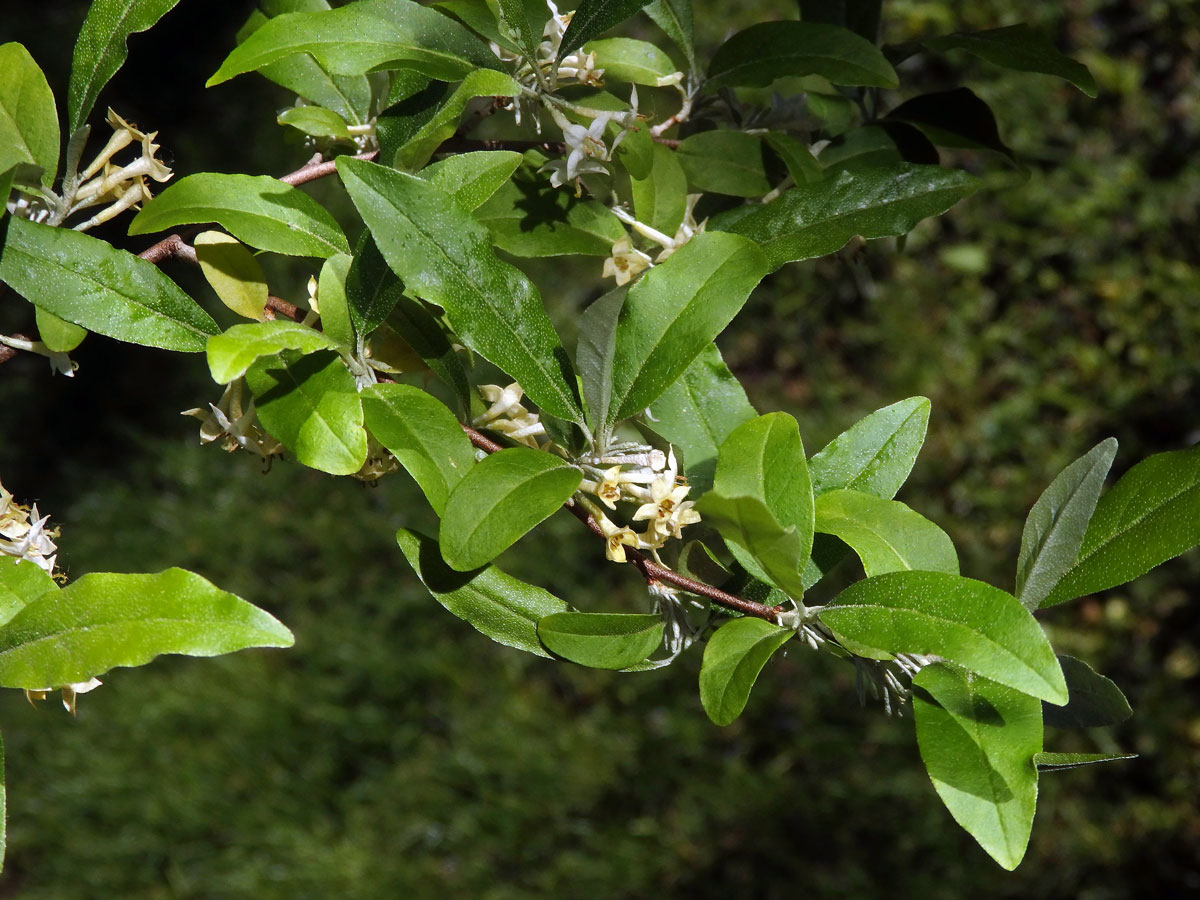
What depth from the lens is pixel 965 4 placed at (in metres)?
3.21

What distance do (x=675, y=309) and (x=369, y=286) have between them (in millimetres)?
198

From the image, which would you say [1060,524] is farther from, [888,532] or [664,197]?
[664,197]

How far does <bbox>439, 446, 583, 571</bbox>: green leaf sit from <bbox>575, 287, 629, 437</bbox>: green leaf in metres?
0.06

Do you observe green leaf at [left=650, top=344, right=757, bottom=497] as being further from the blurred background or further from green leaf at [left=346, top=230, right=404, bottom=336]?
the blurred background

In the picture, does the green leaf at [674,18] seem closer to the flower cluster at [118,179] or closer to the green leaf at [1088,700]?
the flower cluster at [118,179]

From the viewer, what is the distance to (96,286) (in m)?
0.69

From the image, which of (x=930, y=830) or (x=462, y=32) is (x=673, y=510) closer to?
(x=462, y=32)

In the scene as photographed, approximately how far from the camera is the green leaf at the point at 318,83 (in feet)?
2.84

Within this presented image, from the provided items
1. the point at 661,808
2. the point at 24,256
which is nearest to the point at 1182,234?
the point at 661,808

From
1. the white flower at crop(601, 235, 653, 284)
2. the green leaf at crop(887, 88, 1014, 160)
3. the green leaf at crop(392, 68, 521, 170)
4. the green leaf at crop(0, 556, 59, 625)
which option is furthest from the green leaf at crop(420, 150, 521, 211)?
the green leaf at crop(887, 88, 1014, 160)

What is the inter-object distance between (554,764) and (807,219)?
6.83 ft

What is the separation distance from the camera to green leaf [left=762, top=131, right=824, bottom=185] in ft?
2.84

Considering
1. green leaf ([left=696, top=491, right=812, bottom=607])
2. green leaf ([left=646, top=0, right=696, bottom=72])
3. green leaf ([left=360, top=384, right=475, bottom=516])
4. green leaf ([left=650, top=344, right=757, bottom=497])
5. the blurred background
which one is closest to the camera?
green leaf ([left=696, top=491, right=812, bottom=607])

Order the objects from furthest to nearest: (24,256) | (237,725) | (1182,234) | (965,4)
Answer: (965,4)
(1182,234)
(237,725)
(24,256)
